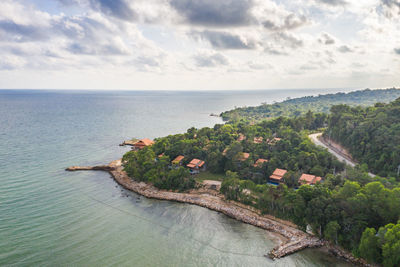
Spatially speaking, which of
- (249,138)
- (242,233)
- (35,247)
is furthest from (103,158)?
(242,233)

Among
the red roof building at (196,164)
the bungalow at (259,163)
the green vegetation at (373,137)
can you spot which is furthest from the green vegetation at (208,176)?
the green vegetation at (373,137)

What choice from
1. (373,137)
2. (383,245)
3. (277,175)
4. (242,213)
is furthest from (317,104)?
(383,245)

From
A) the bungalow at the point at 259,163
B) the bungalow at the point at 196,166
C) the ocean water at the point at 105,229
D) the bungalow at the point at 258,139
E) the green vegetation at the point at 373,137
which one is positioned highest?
the green vegetation at the point at 373,137

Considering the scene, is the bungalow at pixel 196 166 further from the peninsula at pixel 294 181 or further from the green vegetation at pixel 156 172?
the green vegetation at pixel 156 172

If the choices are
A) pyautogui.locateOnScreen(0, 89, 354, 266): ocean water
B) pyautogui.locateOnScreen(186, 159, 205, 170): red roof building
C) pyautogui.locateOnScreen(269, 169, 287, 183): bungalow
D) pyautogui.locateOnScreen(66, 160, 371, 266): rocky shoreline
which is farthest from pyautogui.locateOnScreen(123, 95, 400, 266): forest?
pyautogui.locateOnScreen(0, 89, 354, 266): ocean water

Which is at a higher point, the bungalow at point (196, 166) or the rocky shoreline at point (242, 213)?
the bungalow at point (196, 166)

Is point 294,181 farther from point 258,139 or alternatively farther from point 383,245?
point 258,139

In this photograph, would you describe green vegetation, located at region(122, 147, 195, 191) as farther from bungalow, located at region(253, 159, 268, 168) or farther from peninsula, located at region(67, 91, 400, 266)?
bungalow, located at region(253, 159, 268, 168)
